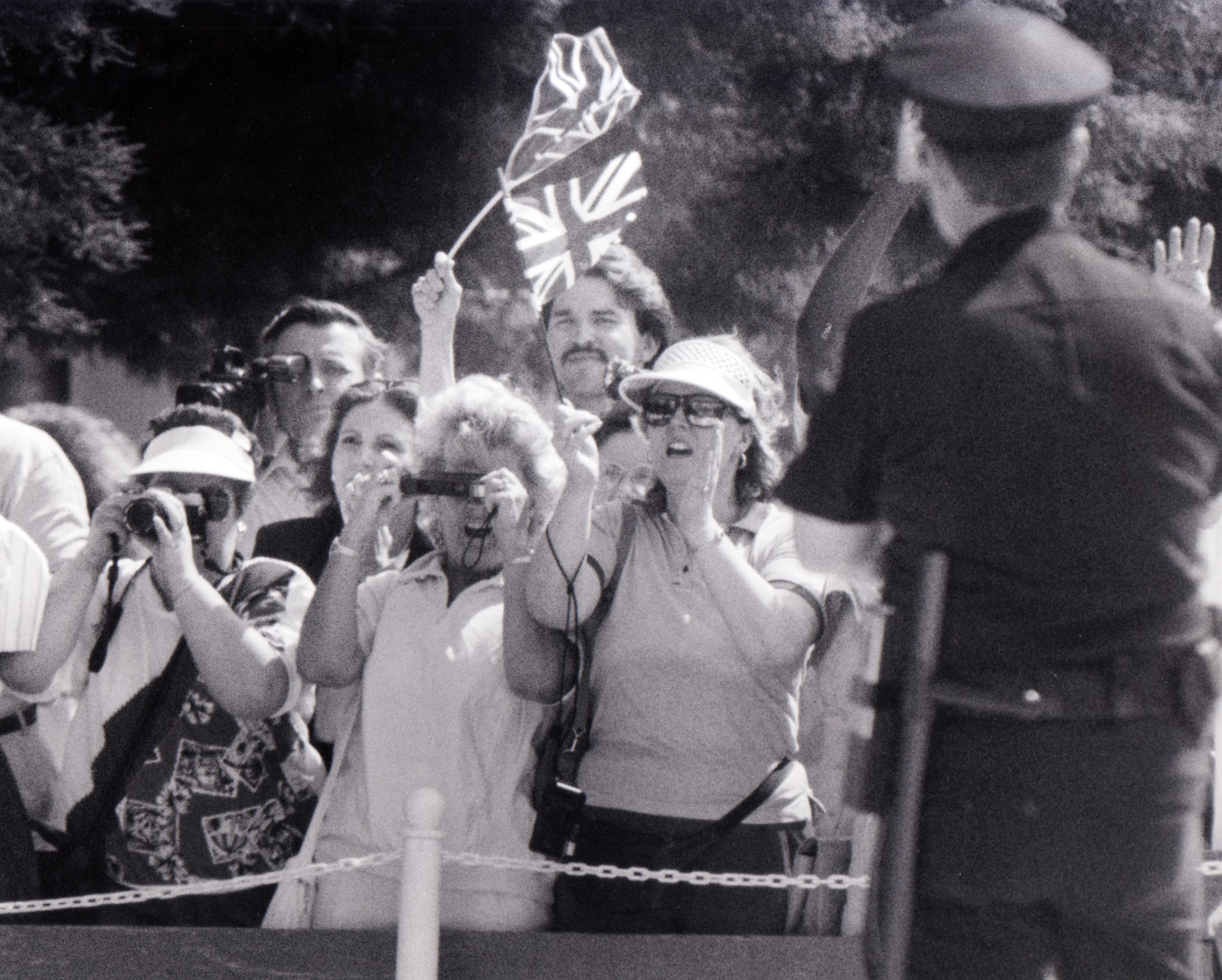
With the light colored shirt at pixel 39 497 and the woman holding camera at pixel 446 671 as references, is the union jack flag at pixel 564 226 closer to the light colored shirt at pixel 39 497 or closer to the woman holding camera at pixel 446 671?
the woman holding camera at pixel 446 671

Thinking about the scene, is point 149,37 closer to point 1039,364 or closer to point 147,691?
point 147,691

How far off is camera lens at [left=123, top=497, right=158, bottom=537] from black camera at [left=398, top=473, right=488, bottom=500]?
0.52 m

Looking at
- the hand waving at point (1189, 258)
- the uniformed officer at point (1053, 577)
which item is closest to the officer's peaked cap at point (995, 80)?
the uniformed officer at point (1053, 577)

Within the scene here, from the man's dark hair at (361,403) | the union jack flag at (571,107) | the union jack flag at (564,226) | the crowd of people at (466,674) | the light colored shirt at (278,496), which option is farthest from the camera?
the union jack flag at (571,107)

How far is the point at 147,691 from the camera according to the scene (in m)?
4.31

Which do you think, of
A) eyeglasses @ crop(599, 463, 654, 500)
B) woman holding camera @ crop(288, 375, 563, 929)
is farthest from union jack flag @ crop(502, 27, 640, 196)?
woman holding camera @ crop(288, 375, 563, 929)

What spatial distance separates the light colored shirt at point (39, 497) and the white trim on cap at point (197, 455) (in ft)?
1.22

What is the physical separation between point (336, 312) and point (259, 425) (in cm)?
41

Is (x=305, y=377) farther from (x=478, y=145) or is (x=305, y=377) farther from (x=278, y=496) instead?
(x=478, y=145)

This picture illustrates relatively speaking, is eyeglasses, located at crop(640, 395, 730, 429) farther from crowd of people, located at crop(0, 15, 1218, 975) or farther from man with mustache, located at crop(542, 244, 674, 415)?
man with mustache, located at crop(542, 244, 674, 415)

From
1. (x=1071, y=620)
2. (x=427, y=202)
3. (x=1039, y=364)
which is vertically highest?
(x=427, y=202)

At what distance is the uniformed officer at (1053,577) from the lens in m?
2.41

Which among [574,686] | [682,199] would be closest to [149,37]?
[682,199]

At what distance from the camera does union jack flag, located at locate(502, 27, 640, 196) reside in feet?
18.4
